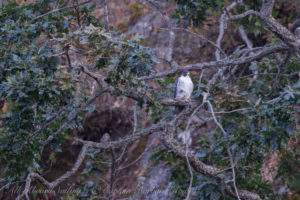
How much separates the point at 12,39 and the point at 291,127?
2184mm

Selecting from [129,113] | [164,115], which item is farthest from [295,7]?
[164,115]

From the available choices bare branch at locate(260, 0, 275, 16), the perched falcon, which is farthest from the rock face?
bare branch at locate(260, 0, 275, 16)

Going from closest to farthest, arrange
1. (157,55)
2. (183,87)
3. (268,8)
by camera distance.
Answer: (268,8) < (183,87) < (157,55)

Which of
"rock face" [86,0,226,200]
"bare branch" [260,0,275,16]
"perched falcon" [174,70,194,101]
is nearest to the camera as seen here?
"bare branch" [260,0,275,16]

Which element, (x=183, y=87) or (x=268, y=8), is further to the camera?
(x=183, y=87)

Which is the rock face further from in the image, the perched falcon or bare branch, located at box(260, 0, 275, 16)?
bare branch, located at box(260, 0, 275, 16)

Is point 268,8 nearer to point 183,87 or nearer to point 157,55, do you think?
point 183,87

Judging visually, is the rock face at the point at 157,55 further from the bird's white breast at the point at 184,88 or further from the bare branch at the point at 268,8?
the bare branch at the point at 268,8

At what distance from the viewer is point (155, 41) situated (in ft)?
22.9

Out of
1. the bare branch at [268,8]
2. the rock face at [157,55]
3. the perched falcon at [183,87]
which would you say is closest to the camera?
the bare branch at [268,8]

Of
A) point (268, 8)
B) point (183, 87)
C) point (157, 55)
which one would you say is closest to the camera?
point (268, 8)

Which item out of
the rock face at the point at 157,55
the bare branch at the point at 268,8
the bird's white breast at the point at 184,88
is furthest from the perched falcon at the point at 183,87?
the rock face at the point at 157,55

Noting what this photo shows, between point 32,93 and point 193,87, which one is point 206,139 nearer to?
point 193,87

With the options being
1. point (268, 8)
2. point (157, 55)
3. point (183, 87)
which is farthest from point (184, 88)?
point (157, 55)
